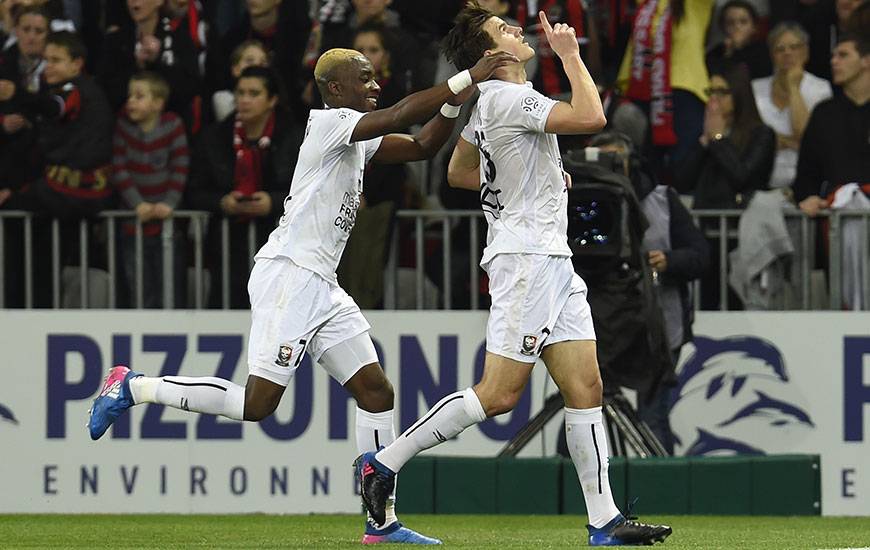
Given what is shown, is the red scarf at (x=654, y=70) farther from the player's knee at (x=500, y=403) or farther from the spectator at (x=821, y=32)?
the player's knee at (x=500, y=403)

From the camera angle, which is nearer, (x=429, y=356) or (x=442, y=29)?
(x=429, y=356)

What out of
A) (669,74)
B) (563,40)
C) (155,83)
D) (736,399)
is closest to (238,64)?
(155,83)

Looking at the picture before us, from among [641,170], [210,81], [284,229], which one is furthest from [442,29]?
[284,229]

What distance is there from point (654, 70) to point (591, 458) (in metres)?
5.48

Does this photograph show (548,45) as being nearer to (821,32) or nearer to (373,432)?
(821,32)

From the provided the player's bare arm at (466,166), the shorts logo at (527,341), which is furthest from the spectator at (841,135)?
the shorts logo at (527,341)

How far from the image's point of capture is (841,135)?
12.4m

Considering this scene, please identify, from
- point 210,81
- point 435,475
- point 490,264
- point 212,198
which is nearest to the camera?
point 490,264

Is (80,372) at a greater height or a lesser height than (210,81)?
lesser

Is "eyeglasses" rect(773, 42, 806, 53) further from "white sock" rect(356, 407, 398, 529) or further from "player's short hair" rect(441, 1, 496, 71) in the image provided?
"white sock" rect(356, 407, 398, 529)

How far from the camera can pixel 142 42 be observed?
43.5 ft

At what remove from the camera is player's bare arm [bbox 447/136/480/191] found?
8.56 m

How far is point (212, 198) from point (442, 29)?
2.54 meters

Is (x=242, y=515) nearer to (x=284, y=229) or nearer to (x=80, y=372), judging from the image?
(x=80, y=372)
